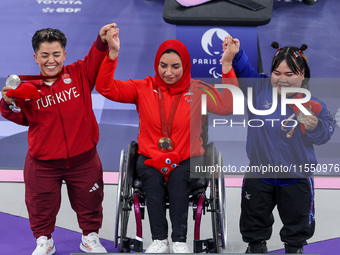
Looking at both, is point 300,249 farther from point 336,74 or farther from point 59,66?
point 336,74

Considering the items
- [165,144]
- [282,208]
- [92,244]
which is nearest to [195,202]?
[165,144]

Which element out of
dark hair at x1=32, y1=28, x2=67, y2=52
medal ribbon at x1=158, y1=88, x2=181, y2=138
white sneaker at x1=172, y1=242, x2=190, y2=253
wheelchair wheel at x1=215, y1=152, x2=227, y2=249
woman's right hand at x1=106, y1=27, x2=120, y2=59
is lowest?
white sneaker at x1=172, y1=242, x2=190, y2=253

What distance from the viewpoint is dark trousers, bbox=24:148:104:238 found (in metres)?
3.99

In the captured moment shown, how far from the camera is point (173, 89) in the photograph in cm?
387

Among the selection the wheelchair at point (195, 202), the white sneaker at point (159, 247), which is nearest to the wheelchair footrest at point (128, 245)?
the wheelchair at point (195, 202)

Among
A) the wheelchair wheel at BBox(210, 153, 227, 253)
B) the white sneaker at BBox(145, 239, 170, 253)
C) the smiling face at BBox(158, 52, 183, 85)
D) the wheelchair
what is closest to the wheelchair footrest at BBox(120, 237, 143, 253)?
the wheelchair

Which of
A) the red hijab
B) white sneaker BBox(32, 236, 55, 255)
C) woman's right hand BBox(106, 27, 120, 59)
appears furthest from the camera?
white sneaker BBox(32, 236, 55, 255)

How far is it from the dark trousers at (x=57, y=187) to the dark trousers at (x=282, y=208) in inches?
38.9

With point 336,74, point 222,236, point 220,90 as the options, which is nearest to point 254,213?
point 222,236

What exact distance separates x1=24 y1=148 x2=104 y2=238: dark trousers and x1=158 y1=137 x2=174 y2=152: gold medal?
1.68 feet

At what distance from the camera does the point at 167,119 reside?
150 inches

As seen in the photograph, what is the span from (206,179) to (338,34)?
4.50m

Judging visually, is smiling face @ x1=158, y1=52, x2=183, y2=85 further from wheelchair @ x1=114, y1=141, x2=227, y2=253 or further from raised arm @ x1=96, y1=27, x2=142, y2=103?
wheelchair @ x1=114, y1=141, x2=227, y2=253

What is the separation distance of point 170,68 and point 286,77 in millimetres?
701
